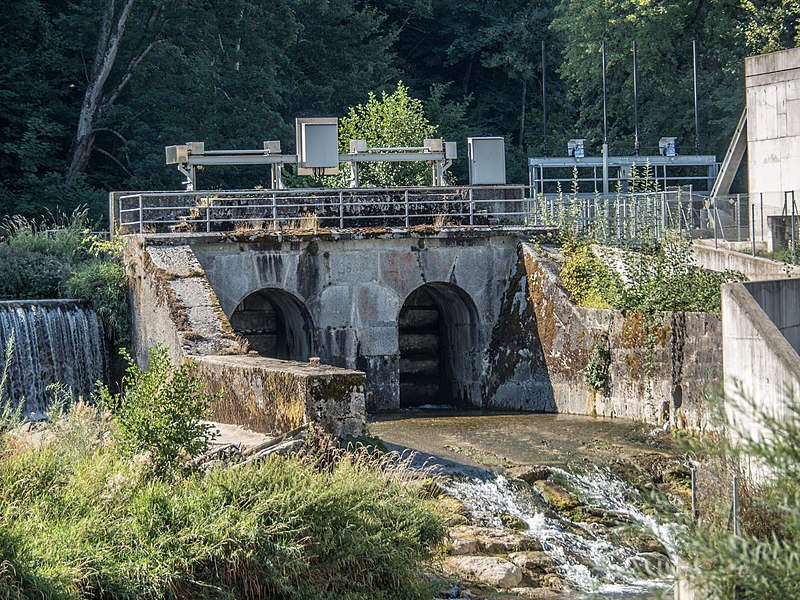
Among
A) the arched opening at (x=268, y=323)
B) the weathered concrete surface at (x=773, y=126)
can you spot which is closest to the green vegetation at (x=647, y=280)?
the weathered concrete surface at (x=773, y=126)

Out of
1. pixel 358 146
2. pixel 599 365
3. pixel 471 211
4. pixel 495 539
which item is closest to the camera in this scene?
pixel 495 539

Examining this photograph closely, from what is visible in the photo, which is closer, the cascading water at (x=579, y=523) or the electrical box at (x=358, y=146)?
Result: the cascading water at (x=579, y=523)

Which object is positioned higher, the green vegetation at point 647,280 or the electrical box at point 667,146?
the electrical box at point 667,146

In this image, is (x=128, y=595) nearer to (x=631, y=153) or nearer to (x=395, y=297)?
(x=395, y=297)

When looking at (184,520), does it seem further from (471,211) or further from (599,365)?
(471,211)

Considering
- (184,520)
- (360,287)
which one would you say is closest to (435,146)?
(360,287)

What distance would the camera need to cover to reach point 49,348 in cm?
2250

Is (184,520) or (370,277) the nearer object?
(184,520)

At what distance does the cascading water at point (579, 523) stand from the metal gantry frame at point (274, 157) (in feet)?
37.3

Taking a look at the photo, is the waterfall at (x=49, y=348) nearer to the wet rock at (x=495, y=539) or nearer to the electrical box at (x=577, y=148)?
the wet rock at (x=495, y=539)

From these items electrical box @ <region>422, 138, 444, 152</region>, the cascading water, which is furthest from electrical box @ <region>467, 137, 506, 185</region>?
the cascading water

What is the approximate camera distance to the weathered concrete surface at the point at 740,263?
21206 mm

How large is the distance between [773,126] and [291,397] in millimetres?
15765

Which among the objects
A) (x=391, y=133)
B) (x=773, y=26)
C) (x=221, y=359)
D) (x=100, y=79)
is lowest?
(x=221, y=359)
